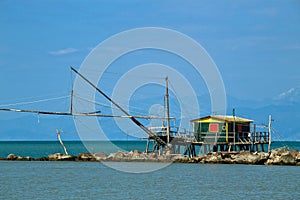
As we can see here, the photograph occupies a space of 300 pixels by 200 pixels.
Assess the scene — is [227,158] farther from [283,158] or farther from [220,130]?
[283,158]

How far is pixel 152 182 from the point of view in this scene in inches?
1768

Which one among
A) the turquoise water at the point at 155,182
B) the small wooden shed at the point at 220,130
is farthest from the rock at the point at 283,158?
the small wooden shed at the point at 220,130

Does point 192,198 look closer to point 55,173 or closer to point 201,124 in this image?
point 55,173

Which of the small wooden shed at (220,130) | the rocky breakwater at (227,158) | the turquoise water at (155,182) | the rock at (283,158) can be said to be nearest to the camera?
the turquoise water at (155,182)

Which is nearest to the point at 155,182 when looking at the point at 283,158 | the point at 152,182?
the point at 152,182

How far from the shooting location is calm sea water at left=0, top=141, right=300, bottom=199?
37969 mm

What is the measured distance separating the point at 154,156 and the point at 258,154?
31.8 ft

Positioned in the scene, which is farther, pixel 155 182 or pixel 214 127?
pixel 214 127

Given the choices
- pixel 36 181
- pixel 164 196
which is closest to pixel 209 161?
pixel 36 181

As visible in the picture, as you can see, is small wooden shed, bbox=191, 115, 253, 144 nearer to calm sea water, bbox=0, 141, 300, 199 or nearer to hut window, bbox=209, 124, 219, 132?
hut window, bbox=209, 124, 219, 132

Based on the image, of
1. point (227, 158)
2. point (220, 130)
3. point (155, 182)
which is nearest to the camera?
point (155, 182)

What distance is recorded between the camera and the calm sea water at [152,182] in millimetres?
37969

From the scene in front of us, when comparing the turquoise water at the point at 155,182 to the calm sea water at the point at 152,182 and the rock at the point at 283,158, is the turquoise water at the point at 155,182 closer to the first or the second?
the calm sea water at the point at 152,182

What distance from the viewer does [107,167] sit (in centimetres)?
5825
